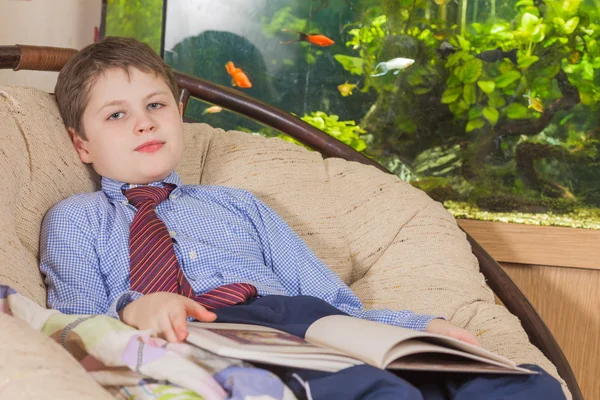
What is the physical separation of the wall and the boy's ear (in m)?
1.27

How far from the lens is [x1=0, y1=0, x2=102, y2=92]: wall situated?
9.04ft

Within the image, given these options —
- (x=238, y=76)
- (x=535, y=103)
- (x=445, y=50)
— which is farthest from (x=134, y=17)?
(x=535, y=103)

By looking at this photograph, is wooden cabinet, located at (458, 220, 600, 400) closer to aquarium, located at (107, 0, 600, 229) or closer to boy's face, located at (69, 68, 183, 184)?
aquarium, located at (107, 0, 600, 229)

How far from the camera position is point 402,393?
3.06ft

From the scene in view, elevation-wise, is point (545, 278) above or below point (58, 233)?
below

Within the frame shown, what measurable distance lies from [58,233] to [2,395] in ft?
2.21

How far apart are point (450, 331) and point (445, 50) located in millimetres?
2215

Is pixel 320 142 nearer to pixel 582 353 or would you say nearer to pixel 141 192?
pixel 141 192

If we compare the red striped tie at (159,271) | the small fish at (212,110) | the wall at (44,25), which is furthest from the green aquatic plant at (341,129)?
the red striped tie at (159,271)

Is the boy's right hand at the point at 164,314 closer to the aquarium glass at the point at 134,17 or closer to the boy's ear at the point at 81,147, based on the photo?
the boy's ear at the point at 81,147

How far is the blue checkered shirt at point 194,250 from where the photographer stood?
1355 millimetres

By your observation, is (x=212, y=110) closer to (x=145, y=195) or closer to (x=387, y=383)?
(x=145, y=195)

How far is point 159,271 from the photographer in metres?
1.39

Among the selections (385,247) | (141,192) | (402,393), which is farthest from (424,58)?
(402,393)
